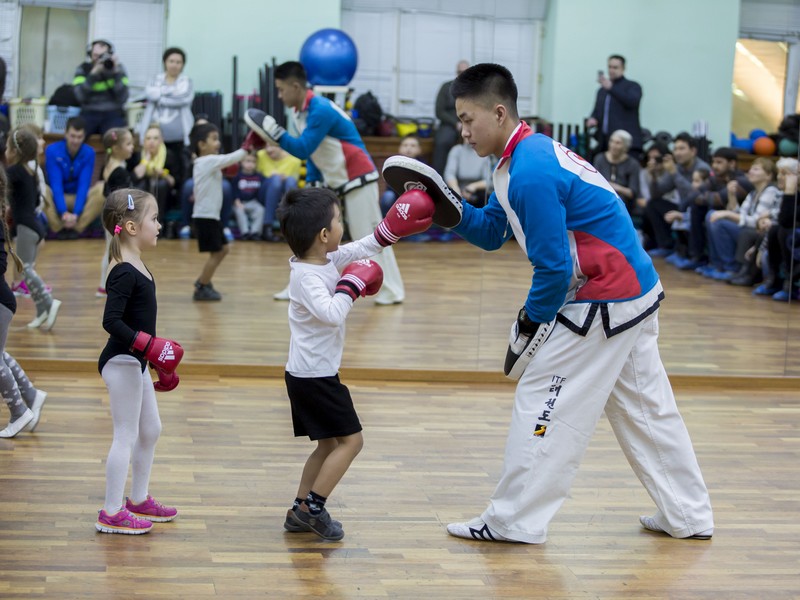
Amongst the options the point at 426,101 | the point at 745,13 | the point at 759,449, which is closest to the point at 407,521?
the point at 759,449

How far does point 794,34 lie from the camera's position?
5.73 metres

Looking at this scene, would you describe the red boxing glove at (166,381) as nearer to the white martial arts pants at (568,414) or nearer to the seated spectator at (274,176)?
the white martial arts pants at (568,414)

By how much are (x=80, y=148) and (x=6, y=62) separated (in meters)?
0.58

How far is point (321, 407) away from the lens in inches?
131

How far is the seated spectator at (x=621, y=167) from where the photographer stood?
578 cm

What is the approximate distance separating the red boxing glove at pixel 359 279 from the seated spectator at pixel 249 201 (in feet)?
10.1

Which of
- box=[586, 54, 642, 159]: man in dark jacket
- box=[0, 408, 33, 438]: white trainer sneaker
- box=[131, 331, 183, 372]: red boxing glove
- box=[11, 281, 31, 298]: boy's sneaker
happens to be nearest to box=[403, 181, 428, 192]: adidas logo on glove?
box=[131, 331, 183, 372]: red boxing glove

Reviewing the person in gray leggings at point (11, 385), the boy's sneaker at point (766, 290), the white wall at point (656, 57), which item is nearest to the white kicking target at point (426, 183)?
the person in gray leggings at point (11, 385)

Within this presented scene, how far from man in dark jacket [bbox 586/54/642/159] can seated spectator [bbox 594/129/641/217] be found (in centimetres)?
3

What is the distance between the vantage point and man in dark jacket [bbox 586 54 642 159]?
5.83 metres

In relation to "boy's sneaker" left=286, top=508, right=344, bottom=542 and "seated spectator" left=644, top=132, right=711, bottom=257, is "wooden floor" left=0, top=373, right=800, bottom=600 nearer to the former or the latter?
"boy's sneaker" left=286, top=508, right=344, bottom=542

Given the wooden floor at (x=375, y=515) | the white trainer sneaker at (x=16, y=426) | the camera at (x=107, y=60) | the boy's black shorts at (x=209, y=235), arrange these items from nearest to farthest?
the wooden floor at (x=375, y=515), the white trainer sneaker at (x=16, y=426), the camera at (x=107, y=60), the boy's black shorts at (x=209, y=235)

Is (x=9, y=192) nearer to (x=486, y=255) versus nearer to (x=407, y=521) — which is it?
(x=486, y=255)

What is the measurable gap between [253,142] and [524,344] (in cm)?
344
